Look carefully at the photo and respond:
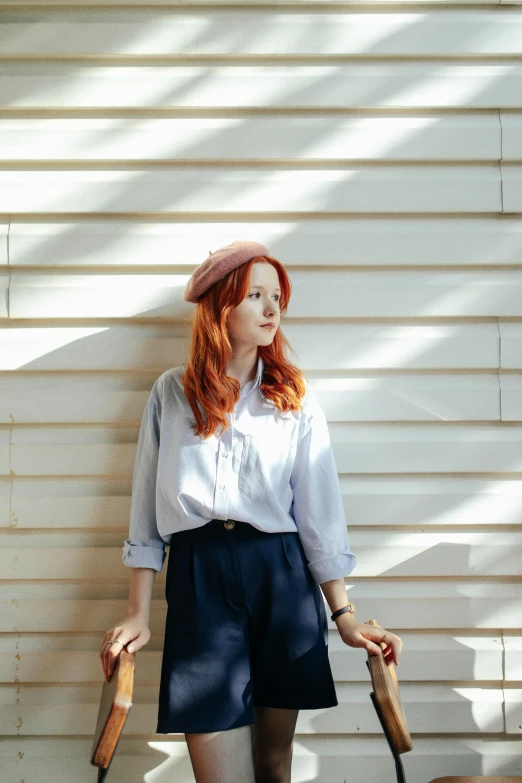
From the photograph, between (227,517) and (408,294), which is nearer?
(227,517)

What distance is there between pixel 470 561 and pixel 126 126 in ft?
6.19

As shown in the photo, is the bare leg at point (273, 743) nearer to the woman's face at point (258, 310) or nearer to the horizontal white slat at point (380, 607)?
the horizontal white slat at point (380, 607)

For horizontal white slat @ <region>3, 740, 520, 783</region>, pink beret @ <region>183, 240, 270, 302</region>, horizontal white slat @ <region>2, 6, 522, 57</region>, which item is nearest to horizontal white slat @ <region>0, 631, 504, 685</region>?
horizontal white slat @ <region>3, 740, 520, 783</region>

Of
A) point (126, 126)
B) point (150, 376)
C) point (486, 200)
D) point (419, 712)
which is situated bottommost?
point (419, 712)

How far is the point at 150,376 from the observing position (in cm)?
247

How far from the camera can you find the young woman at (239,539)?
1.95 metres

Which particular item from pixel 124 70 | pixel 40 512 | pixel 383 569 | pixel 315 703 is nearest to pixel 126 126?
pixel 124 70

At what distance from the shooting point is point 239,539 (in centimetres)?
202

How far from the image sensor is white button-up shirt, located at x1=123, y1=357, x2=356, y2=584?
6.71 feet

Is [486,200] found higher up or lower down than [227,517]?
higher up

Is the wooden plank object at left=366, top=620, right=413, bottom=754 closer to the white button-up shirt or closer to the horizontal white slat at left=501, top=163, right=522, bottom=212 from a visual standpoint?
the white button-up shirt

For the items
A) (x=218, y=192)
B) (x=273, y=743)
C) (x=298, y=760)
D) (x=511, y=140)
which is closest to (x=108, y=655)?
(x=273, y=743)

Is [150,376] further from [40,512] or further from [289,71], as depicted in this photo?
[289,71]

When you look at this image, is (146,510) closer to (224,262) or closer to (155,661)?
(155,661)
